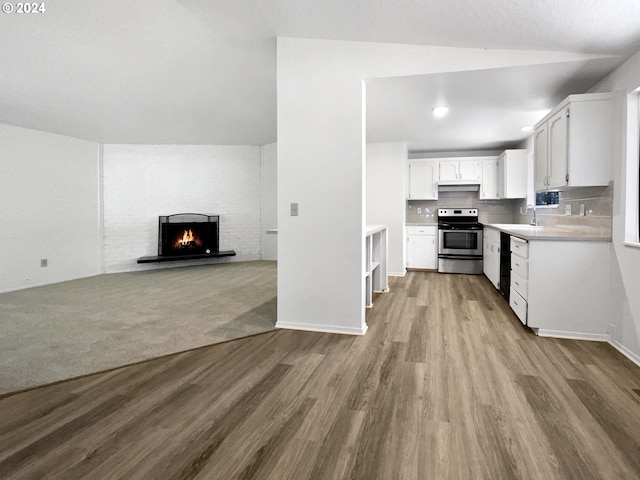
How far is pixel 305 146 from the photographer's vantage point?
11.3 feet

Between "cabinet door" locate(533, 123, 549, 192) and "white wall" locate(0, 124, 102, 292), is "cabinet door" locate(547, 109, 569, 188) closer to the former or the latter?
"cabinet door" locate(533, 123, 549, 192)

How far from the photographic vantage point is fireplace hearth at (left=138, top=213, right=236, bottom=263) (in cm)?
754

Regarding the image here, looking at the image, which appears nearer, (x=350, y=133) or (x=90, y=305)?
(x=350, y=133)

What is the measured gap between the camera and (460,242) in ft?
22.2

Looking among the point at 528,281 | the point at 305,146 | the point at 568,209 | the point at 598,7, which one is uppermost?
the point at 598,7

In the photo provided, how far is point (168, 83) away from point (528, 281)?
4.33 metres

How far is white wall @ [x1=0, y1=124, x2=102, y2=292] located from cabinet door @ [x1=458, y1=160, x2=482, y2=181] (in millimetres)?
6643

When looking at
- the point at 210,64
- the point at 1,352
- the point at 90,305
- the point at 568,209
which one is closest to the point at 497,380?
the point at 568,209

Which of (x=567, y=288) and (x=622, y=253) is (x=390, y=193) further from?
(x=622, y=253)

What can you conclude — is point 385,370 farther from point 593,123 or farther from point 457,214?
point 457,214

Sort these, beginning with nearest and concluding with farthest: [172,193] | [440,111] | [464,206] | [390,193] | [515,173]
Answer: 1. [440,111]
2. [515,173]
3. [390,193]
4. [464,206]
5. [172,193]

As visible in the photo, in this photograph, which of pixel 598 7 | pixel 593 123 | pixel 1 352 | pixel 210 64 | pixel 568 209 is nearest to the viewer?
pixel 598 7

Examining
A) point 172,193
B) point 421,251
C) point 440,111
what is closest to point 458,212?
point 421,251

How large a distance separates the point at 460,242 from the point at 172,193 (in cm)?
554
